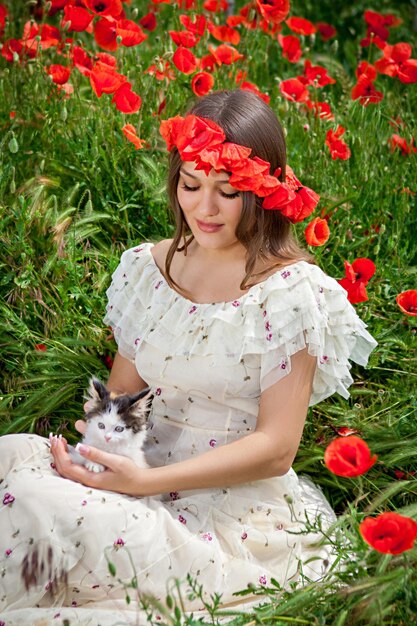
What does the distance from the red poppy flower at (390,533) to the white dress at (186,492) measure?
347mm

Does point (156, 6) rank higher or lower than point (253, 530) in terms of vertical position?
higher

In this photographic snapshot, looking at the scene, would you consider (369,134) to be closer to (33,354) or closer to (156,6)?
(156,6)

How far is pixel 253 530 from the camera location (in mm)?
2984

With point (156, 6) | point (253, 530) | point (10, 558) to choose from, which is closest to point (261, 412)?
point (253, 530)

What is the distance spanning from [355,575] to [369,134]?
8.36 feet

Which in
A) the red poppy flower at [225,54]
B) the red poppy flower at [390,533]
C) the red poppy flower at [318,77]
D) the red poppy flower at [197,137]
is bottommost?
the red poppy flower at [318,77]

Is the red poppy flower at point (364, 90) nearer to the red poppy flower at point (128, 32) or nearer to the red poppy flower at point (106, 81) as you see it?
the red poppy flower at point (128, 32)

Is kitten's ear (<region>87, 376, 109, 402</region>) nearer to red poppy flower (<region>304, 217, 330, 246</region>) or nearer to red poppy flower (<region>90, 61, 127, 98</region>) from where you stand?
red poppy flower (<region>304, 217, 330, 246</region>)

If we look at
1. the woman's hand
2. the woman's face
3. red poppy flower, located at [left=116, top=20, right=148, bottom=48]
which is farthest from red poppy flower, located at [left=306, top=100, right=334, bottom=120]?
the woman's hand

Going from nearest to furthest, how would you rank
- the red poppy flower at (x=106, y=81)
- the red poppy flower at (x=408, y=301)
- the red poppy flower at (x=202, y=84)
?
the red poppy flower at (x=408, y=301), the red poppy flower at (x=106, y=81), the red poppy flower at (x=202, y=84)

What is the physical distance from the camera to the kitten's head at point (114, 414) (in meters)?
2.92

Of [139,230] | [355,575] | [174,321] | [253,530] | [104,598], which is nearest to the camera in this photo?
[355,575]

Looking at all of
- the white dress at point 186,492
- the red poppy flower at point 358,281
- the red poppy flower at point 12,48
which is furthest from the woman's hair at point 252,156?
the red poppy flower at point 12,48

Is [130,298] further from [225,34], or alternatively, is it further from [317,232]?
[225,34]
